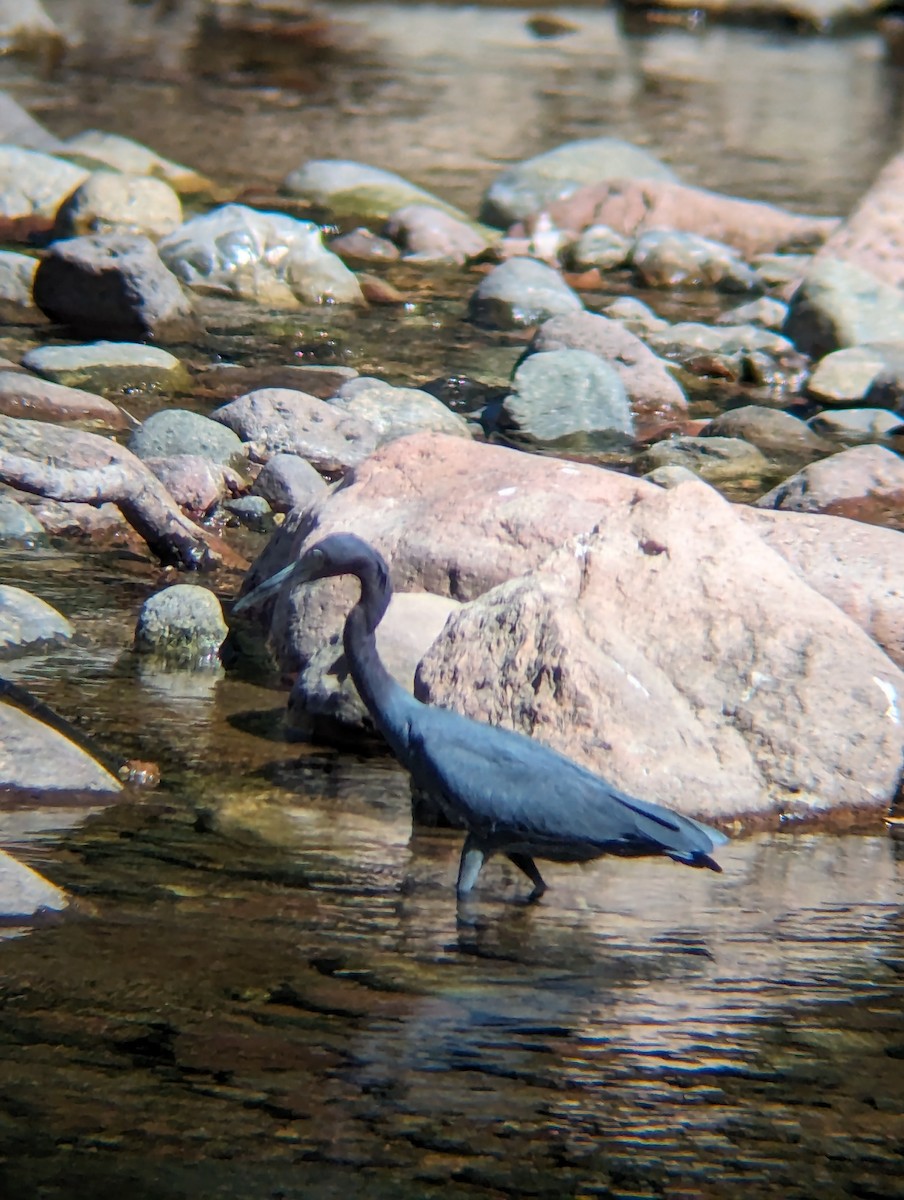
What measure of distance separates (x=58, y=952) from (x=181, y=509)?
4548 mm

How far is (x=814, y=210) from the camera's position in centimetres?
1830

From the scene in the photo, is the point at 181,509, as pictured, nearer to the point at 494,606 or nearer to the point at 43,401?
the point at 43,401

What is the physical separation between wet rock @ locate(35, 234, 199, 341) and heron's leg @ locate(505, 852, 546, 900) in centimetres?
728

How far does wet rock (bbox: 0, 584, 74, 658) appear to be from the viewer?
6188 mm

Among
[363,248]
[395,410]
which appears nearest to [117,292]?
[395,410]

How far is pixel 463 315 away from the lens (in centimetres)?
1295

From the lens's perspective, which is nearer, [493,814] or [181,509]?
[493,814]

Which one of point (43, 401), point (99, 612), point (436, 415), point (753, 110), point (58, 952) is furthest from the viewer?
point (753, 110)

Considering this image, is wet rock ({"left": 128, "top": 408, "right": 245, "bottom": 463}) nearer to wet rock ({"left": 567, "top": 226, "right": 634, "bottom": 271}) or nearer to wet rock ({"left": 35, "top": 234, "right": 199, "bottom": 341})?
wet rock ({"left": 35, "top": 234, "right": 199, "bottom": 341})

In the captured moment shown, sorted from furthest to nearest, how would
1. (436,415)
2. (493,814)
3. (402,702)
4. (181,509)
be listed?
(436,415) → (181,509) → (402,702) → (493,814)

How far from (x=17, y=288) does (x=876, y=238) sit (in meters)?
6.74

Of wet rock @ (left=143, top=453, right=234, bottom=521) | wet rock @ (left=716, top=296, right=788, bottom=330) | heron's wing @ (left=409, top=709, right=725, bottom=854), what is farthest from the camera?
wet rock @ (left=716, top=296, right=788, bottom=330)

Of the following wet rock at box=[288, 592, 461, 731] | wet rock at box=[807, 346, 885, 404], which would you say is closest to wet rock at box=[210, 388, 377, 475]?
wet rock at box=[288, 592, 461, 731]

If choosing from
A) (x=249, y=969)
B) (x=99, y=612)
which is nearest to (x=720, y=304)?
(x=99, y=612)
